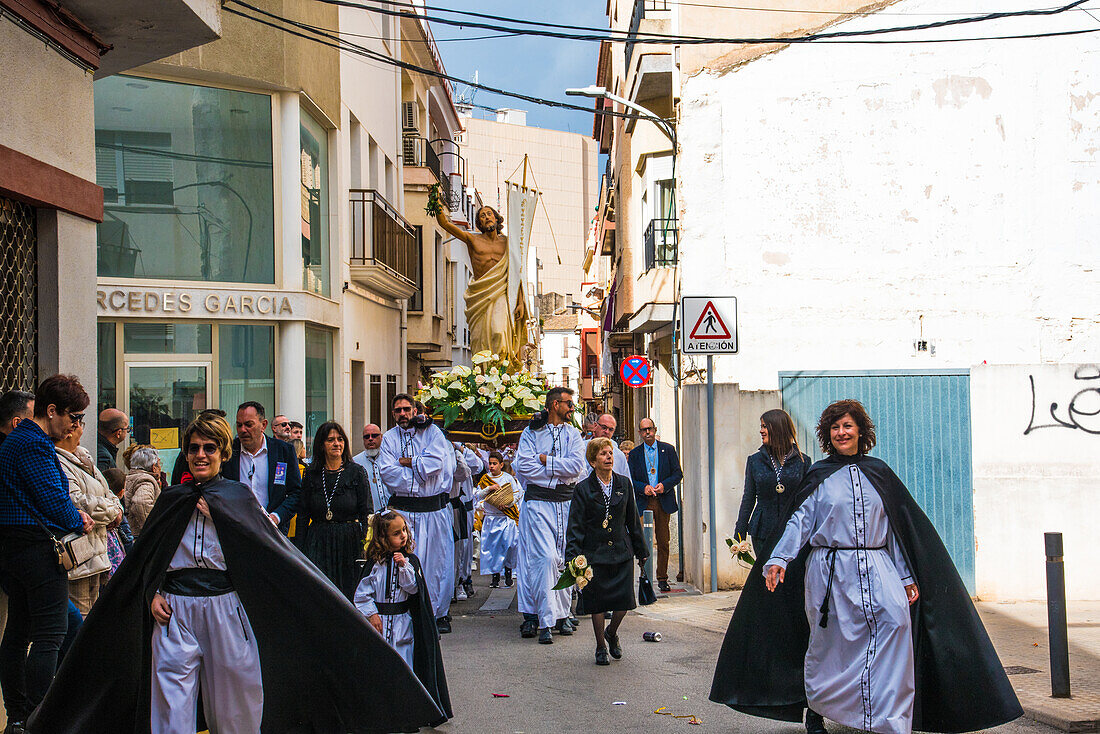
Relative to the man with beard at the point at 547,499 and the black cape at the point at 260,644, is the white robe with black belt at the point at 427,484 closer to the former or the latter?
the man with beard at the point at 547,499

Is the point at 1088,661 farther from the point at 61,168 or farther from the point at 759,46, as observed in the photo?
the point at 61,168

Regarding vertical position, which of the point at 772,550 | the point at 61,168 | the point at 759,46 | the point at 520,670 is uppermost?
the point at 759,46

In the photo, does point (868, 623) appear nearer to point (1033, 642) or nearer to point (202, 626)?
point (202, 626)

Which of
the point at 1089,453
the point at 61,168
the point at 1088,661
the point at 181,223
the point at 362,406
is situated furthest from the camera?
the point at 362,406

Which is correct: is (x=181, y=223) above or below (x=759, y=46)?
below

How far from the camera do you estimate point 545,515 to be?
382 inches

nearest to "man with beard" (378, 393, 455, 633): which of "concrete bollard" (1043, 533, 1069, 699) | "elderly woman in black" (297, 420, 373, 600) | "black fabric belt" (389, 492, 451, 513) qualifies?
"black fabric belt" (389, 492, 451, 513)

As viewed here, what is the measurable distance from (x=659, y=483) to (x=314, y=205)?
7260mm

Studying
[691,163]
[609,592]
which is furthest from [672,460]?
[609,592]

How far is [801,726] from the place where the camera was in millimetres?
6484

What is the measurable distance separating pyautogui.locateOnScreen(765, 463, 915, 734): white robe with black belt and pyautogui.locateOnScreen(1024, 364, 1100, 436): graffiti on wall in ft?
19.1

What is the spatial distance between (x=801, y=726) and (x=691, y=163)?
22.4ft

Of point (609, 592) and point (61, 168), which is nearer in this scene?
point (61, 168)

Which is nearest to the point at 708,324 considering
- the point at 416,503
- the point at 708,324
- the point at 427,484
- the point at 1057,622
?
the point at 708,324
